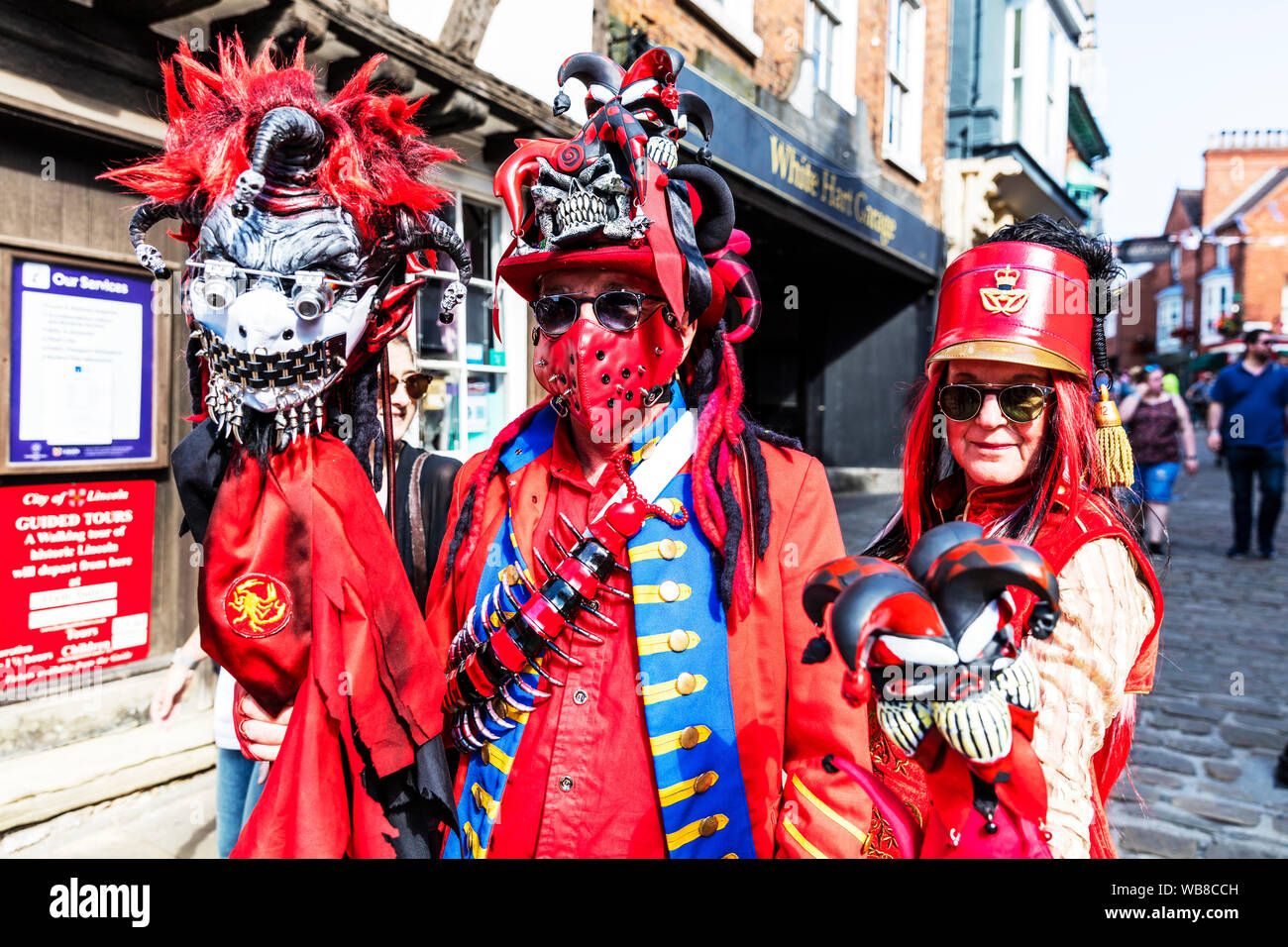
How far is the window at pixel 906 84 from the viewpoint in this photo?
35.1ft

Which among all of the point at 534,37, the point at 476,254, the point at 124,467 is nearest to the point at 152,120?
the point at 124,467

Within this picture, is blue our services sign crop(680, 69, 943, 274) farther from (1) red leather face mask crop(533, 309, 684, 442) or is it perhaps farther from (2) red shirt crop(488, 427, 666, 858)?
(2) red shirt crop(488, 427, 666, 858)

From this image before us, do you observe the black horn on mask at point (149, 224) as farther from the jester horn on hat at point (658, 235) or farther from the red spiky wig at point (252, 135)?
the jester horn on hat at point (658, 235)

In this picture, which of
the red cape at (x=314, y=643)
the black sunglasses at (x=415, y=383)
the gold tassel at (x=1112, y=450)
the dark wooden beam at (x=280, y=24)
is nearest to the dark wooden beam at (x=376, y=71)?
the dark wooden beam at (x=280, y=24)

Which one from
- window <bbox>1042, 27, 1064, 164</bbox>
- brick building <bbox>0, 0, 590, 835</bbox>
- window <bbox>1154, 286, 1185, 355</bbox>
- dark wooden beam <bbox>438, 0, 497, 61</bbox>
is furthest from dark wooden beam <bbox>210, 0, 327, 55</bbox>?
window <bbox>1154, 286, 1185, 355</bbox>

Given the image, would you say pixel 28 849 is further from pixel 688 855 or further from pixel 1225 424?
pixel 1225 424

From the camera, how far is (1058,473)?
148 centimetres

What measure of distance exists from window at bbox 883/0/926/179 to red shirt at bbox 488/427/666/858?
10447mm

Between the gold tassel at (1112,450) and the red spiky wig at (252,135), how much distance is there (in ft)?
4.58

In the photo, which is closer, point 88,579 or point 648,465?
point 648,465

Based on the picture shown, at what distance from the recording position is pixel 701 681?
5.04 ft

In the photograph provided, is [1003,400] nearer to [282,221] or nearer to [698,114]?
[698,114]

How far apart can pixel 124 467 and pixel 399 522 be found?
2529 mm

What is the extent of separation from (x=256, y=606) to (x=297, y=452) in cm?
29
